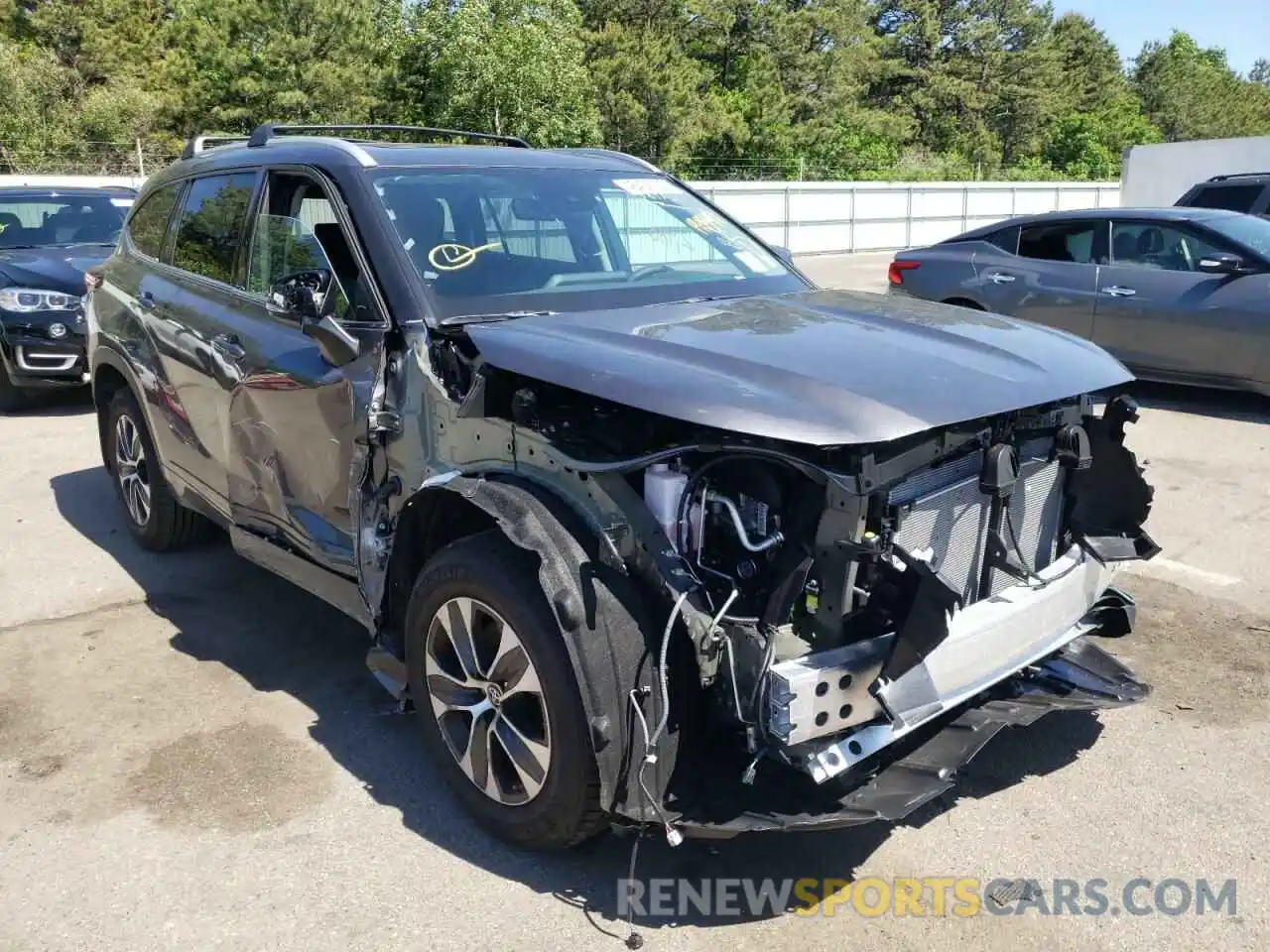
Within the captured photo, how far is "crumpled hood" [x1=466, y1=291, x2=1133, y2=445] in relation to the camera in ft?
8.52

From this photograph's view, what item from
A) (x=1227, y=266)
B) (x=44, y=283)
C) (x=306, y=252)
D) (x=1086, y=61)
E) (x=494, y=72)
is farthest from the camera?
(x=1086, y=61)

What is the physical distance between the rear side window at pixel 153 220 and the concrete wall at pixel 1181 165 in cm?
2323

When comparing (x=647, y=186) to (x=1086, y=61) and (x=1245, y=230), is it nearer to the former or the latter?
(x=1245, y=230)

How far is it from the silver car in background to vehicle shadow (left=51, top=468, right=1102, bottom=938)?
5.54m

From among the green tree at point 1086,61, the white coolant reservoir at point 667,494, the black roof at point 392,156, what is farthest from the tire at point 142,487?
the green tree at point 1086,61

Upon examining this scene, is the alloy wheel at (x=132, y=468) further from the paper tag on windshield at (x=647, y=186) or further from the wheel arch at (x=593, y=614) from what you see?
the wheel arch at (x=593, y=614)

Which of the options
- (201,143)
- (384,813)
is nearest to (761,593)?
(384,813)

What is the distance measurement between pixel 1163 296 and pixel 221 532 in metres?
A: 7.11

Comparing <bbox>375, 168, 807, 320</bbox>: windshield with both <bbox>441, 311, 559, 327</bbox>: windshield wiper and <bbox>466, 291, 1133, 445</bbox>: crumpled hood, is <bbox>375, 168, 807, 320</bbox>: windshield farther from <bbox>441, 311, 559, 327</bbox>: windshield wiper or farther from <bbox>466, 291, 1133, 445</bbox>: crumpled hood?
<bbox>466, 291, 1133, 445</bbox>: crumpled hood

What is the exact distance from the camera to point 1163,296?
8523mm

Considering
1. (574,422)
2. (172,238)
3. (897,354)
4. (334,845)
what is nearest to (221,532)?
(172,238)

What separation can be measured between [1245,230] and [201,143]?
7.69 m

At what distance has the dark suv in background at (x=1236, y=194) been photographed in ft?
39.3

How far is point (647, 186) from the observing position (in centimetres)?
460
